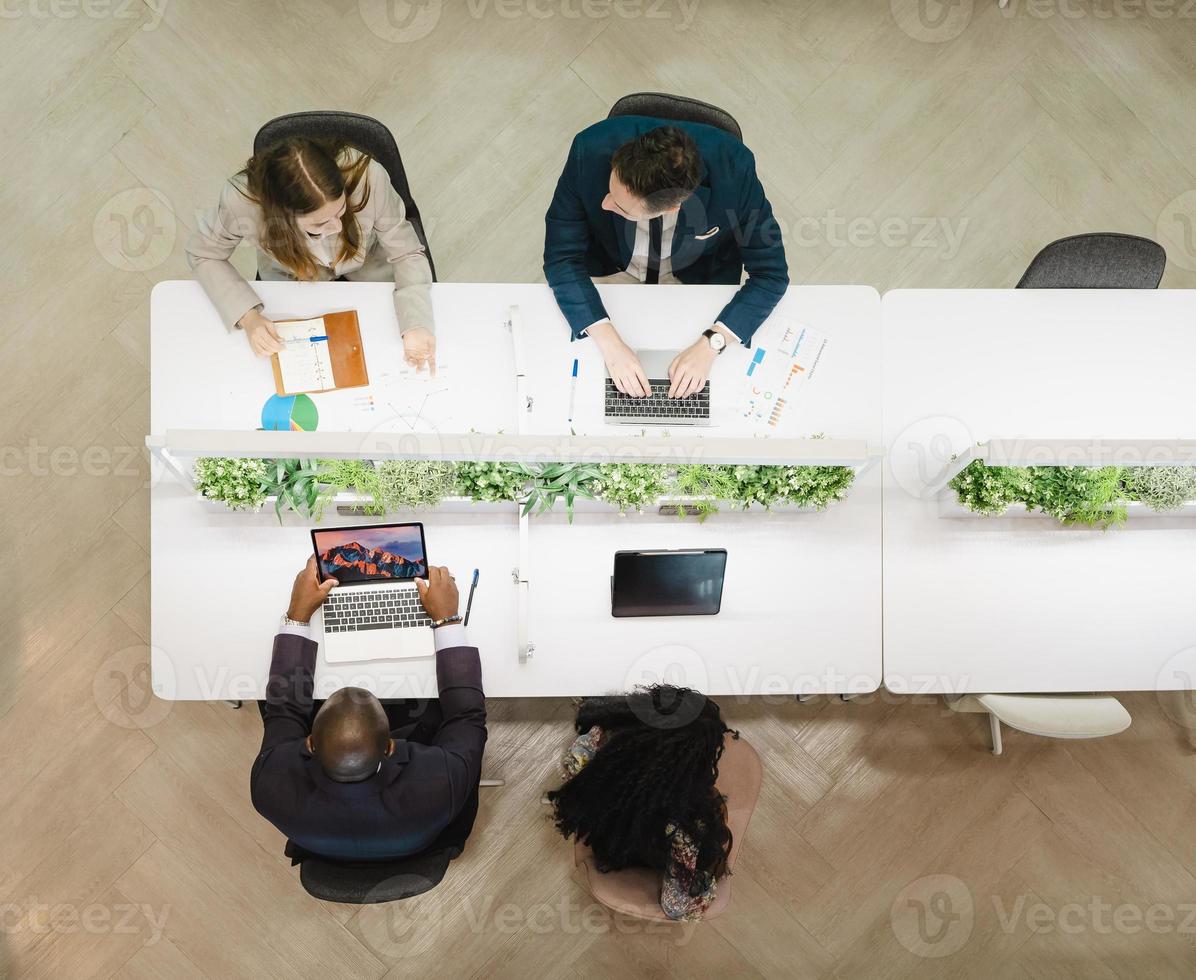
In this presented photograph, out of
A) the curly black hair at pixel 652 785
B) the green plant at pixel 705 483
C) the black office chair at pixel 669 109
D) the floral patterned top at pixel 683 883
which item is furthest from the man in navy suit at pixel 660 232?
the floral patterned top at pixel 683 883

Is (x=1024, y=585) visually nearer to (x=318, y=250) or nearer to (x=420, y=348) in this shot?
(x=420, y=348)

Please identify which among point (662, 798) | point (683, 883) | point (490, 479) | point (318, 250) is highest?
point (318, 250)

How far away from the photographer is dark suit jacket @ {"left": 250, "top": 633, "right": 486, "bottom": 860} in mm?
1929

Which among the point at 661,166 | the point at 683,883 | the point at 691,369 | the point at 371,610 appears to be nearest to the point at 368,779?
the point at 371,610

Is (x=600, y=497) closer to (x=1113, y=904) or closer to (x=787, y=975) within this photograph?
(x=787, y=975)

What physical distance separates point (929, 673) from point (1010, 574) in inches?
13.8

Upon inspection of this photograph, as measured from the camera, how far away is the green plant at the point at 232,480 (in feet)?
6.42

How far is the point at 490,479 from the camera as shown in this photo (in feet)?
6.48

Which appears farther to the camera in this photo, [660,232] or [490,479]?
[660,232]

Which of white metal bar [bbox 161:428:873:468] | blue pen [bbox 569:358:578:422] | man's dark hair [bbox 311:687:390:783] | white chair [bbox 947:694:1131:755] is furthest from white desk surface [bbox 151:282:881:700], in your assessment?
white metal bar [bbox 161:428:873:468]

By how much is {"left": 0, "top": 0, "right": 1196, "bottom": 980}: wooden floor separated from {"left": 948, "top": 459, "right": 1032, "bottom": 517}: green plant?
1.08 m

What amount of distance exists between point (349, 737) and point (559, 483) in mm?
785

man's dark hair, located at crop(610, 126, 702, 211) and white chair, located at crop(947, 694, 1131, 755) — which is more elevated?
man's dark hair, located at crop(610, 126, 702, 211)

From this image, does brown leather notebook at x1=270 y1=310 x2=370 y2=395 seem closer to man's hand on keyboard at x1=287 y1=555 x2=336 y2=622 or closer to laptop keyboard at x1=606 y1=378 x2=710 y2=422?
man's hand on keyboard at x1=287 y1=555 x2=336 y2=622
